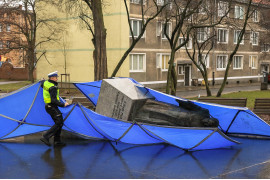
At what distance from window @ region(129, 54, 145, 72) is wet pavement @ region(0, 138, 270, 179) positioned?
25.6 meters

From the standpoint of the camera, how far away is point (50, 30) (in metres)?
41.4

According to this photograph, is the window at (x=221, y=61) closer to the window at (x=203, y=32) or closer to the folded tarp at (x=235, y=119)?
the window at (x=203, y=32)

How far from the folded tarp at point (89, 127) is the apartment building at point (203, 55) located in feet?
59.5

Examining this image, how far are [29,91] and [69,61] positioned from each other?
28419 mm

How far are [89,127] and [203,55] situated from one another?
1372 inches

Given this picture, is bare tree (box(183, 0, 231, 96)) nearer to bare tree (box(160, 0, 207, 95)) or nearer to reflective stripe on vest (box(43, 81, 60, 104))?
bare tree (box(160, 0, 207, 95))

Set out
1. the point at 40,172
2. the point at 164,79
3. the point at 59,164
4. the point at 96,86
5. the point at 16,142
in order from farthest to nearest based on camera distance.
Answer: the point at 164,79
the point at 96,86
the point at 16,142
the point at 59,164
the point at 40,172

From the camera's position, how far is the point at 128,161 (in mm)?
8992

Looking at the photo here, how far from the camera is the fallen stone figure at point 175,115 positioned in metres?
11.1

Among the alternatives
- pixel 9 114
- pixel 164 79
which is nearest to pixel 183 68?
pixel 164 79

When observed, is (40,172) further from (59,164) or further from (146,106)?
A: (146,106)

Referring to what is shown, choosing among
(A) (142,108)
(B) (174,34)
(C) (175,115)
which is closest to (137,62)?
(B) (174,34)

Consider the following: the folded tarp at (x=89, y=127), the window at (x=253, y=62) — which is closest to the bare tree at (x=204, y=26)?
the folded tarp at (x=89, y=127)

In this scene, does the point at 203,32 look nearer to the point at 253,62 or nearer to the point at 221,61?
the point at 221,61
